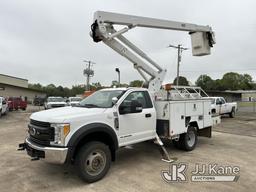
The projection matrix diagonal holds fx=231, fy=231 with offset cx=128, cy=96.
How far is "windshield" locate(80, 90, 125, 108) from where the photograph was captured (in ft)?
18.1

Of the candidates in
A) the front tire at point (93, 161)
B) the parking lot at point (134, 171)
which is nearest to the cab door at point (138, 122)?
the front tire at point (93, 161)

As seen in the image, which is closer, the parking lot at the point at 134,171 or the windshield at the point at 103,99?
the parking lot at the point at 134,171

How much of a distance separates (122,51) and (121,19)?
91 cm

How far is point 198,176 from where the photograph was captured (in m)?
5.07

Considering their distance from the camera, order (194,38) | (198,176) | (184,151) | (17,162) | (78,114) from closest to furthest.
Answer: (78,114)
(198,176)
(17,162)
(184,151)
(194,38)

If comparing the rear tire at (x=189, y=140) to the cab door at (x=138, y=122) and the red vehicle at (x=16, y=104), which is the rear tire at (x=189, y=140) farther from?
the red vehicle at (x=16, y=104)

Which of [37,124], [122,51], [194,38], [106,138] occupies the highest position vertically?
[194,38]

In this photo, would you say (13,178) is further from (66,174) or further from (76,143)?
(76,143)

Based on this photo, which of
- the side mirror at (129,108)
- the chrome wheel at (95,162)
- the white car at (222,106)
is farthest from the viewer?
the white car at (222,106)

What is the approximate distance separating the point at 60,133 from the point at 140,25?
4.30 meters

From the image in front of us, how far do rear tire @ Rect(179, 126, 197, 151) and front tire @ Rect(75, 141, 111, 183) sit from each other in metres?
2.97

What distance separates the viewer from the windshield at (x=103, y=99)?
5505 mm

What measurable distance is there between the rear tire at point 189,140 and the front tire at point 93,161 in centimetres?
297

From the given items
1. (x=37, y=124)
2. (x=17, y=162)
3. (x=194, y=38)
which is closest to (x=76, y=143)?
(x=37, y=124)
